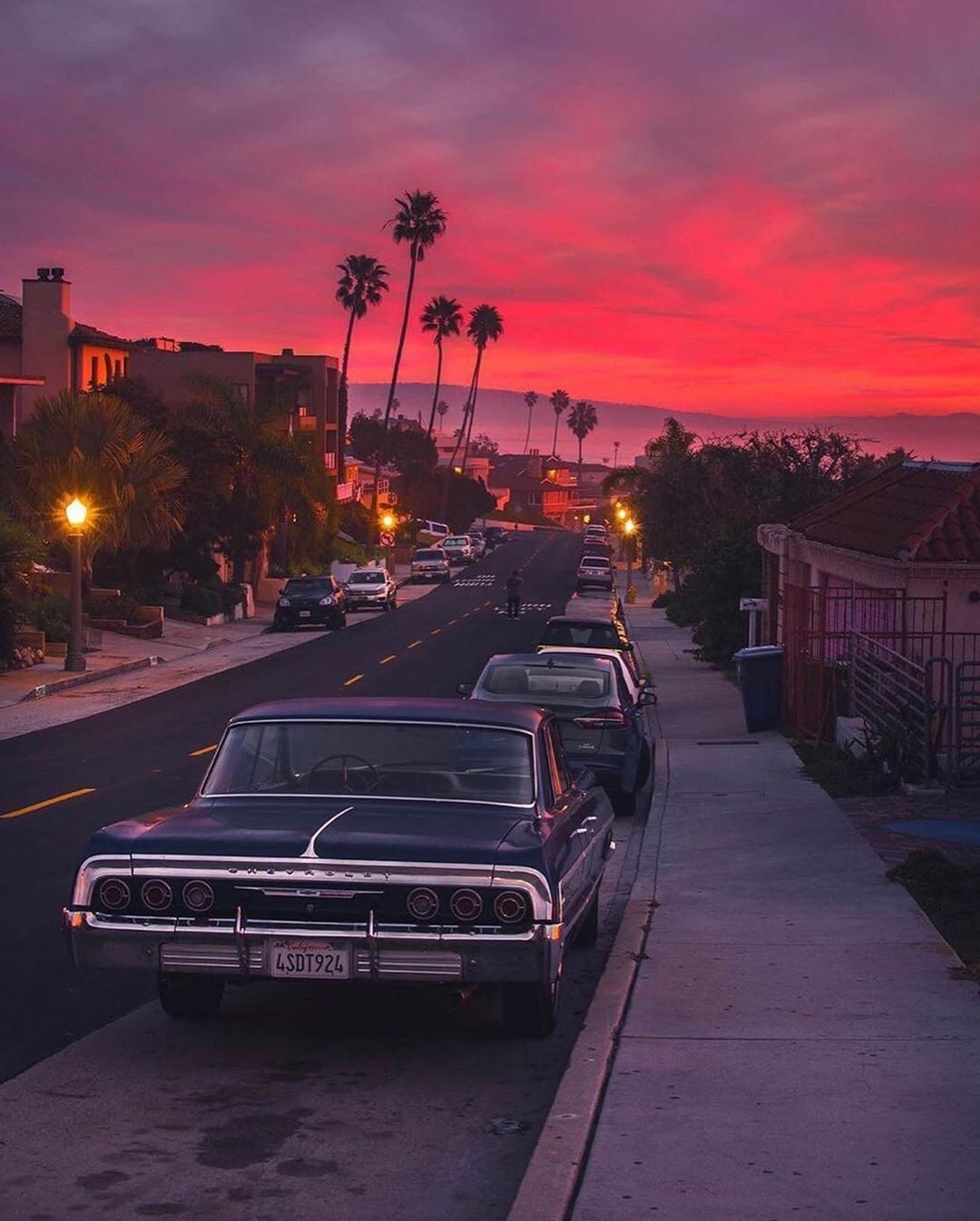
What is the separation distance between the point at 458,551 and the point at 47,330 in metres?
41.1

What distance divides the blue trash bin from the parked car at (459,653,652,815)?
5.63m

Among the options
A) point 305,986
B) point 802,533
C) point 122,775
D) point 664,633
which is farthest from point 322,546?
point 305,986

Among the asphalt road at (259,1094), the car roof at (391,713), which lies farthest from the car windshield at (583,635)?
the car roof at (391,713)

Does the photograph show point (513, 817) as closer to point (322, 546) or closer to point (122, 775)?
point (122, 775)

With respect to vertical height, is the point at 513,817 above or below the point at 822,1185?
above

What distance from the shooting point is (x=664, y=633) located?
1946 inches

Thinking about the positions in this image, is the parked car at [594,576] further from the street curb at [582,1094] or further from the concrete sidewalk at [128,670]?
the street curb at [582,1094]

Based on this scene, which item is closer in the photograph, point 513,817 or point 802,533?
point 513,817

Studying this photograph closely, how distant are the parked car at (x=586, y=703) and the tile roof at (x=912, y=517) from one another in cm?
438

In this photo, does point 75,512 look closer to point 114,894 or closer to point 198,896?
point 114,894

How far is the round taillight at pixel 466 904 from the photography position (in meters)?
7.33

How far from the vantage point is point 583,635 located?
88.4ft

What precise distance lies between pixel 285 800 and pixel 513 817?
1.17 meters

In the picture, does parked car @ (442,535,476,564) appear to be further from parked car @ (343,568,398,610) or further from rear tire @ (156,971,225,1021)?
rear tire @ (156,971,225,1021)
